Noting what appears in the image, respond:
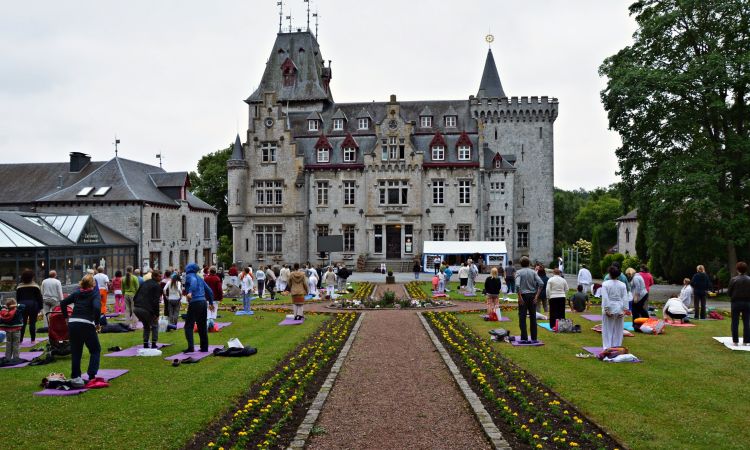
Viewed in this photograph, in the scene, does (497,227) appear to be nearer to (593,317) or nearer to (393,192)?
(393,192)

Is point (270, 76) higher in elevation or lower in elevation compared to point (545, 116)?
higher

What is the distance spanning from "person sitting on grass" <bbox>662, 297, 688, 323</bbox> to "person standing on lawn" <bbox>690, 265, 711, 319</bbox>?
98 centimetres

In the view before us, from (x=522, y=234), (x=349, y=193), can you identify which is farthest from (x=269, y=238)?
(x=522, y=234)

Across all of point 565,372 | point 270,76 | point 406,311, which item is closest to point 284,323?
point 406,311

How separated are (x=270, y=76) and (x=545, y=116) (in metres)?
28.2

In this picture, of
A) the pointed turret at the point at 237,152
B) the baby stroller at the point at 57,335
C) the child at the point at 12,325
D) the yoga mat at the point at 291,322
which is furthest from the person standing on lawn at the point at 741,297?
the pointed turret at the point at 237,152

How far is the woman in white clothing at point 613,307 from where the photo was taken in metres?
14.3

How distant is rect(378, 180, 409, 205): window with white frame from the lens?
191 ft

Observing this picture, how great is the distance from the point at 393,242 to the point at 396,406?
48.2m

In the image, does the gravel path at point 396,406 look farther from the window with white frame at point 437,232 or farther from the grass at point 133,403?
the window with white frame at point 437,232

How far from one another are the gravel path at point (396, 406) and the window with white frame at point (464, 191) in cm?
4222

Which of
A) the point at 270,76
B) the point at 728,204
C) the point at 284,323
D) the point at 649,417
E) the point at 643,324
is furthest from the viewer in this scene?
the point at 270,76

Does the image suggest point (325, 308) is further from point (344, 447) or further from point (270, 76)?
point (270, 76)

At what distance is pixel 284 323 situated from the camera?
21.7m
